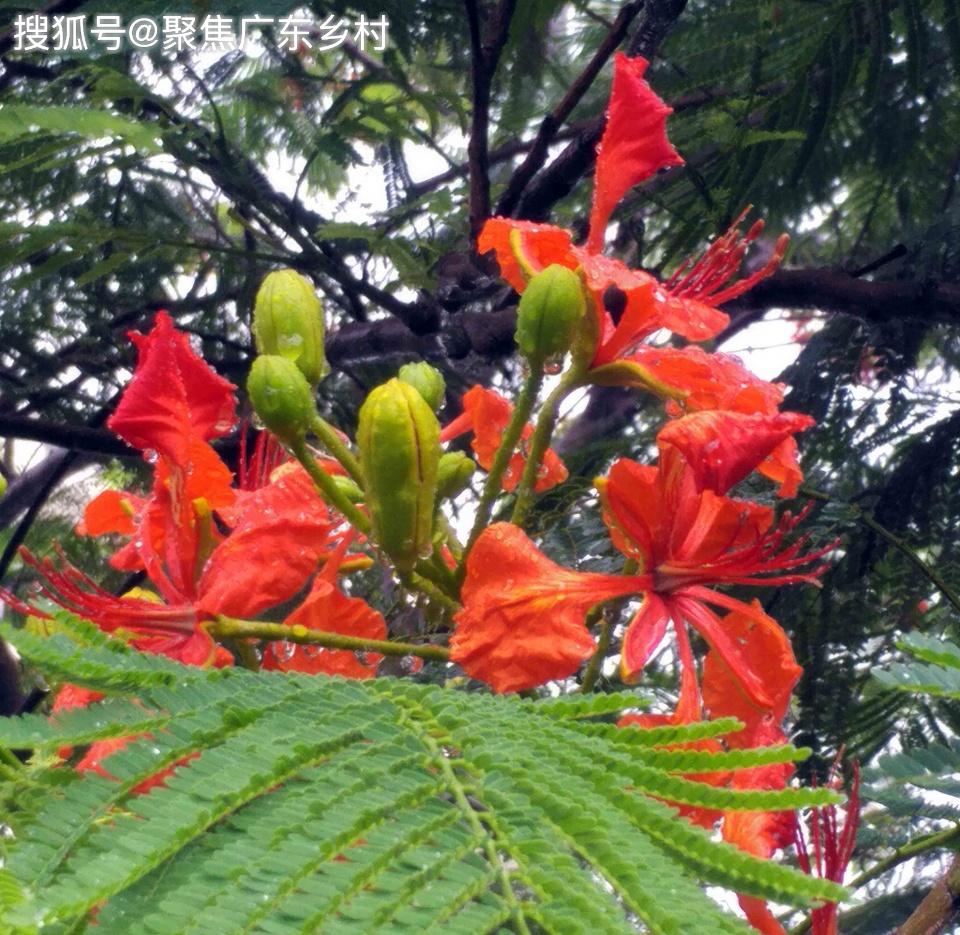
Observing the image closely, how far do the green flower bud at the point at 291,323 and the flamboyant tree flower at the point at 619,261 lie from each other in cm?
19

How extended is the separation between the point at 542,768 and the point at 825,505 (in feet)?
4.03

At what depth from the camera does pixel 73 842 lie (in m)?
0.56

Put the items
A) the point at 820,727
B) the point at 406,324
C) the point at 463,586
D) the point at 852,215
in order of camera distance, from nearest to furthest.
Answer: the point at 463,586, the point at 820,727, the point at 406,324, the point at 852,215

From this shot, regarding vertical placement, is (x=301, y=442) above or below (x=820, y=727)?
above

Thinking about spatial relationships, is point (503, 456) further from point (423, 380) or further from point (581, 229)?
point (581, 229)

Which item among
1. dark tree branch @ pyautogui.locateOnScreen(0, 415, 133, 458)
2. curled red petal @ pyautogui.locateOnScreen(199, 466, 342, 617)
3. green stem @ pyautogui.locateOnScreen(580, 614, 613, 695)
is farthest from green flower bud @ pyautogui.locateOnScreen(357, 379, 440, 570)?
dark tree branch @ pyautogui.locateOnScreen(0, 415, 133, 458)

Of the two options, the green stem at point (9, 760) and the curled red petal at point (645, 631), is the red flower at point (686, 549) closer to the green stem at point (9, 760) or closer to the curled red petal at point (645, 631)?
the curled red petal at point (645, 631)

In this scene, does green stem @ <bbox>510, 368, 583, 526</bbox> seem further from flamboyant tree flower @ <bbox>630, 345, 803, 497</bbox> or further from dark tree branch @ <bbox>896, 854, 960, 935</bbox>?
dark tree branch @ <bbox>896, 854, 960, 935</bbox>

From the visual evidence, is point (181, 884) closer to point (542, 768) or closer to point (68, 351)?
point (542, 768)

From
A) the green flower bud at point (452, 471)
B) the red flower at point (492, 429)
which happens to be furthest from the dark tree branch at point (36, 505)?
the green flower bud at point (452, 471)

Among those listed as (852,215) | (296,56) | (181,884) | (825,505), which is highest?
(296,56)

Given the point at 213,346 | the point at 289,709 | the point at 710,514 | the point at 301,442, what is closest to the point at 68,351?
the point at 213,346

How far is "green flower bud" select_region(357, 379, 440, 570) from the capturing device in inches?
38.6

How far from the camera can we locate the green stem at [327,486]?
3.53 ft
